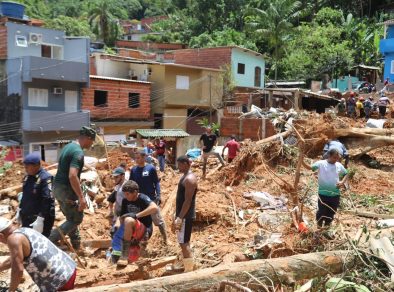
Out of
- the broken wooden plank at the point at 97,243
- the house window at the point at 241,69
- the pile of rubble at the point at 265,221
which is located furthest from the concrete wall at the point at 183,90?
the broken wooden plank at the point at 97,243

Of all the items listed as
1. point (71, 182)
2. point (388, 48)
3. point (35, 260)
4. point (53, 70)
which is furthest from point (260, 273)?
point (388, 48)

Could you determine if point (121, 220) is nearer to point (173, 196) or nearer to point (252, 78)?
point (173, 196)

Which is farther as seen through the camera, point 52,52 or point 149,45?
point 149,45

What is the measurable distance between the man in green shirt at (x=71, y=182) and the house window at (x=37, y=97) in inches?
798

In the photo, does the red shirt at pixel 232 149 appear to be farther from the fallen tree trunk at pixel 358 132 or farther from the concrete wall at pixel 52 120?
the concrete wall at pixel 52 120

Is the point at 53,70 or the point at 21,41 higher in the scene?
the point at 21,41

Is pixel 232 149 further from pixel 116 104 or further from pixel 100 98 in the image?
pixel 100 98

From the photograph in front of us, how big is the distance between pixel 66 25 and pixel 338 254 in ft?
166

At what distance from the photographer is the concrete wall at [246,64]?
110 feet

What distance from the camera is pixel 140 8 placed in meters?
84.9

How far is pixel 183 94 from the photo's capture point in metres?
31.6

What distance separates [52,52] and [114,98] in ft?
14.6

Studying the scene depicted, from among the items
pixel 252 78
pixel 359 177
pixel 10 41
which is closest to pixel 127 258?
pixel 359 177

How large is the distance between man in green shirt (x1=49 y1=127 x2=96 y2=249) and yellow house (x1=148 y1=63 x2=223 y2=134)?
963 inches
